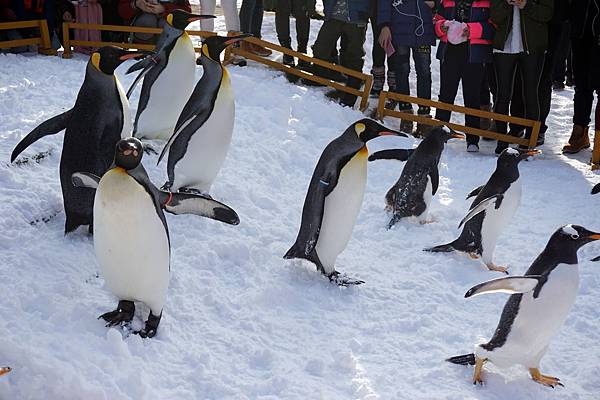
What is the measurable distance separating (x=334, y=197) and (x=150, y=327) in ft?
3.89

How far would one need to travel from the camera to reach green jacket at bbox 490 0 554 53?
19.7ft

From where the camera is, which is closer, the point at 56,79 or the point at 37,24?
the point at 56,79

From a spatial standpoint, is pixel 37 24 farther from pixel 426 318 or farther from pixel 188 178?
pixel 426 318

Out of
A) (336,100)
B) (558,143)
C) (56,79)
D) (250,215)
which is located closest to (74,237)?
(250,215)

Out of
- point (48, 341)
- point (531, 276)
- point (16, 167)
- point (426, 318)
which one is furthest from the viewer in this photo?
point (16, 167)

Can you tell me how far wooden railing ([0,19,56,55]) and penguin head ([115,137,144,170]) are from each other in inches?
171

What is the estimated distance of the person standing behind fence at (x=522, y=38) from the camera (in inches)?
237

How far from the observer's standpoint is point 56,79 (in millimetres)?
6180

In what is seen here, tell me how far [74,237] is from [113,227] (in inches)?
32.0

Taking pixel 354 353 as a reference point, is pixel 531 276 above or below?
above

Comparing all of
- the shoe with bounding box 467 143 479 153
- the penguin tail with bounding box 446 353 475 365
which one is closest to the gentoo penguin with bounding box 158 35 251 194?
the penguin tail with bounding box 446 353 475 365

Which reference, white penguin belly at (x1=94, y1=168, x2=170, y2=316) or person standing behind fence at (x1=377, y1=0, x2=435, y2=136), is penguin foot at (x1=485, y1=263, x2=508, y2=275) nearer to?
white penguin belly at (x1=94, y1=168, x2=170, y2=316)

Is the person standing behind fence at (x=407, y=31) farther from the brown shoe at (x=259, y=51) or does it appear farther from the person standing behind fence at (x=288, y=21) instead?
the brown shoe at (x=259, y=51)

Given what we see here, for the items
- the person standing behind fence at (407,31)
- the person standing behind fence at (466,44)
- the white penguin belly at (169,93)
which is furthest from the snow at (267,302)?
the person standing behind fence at (407,31)
